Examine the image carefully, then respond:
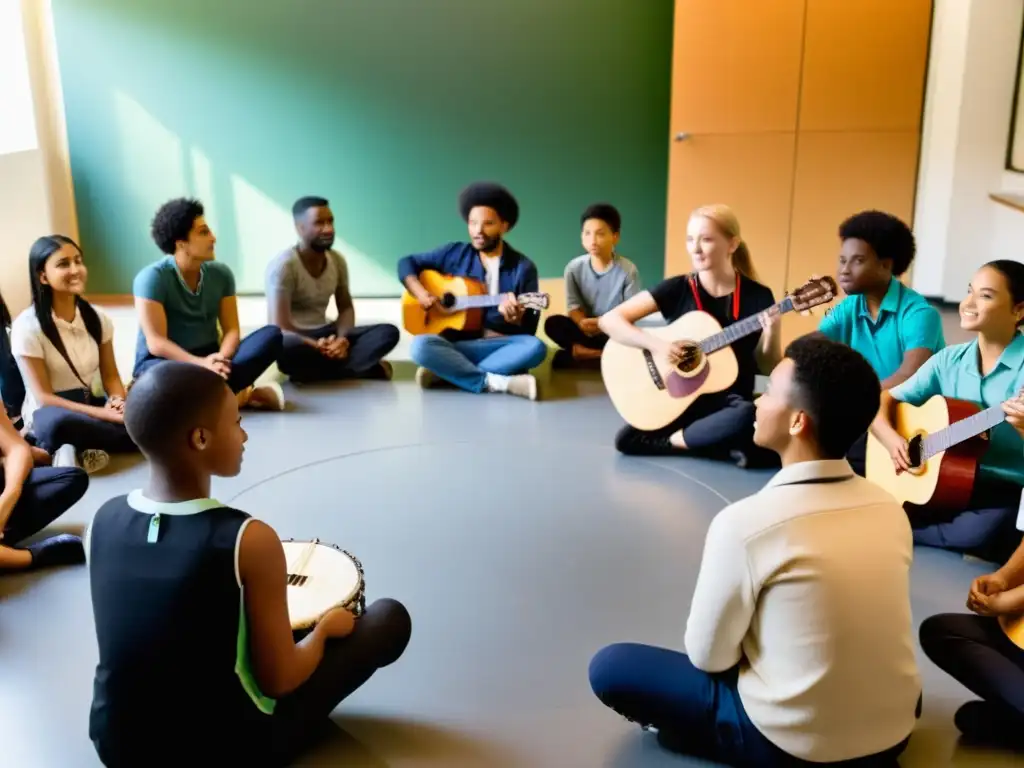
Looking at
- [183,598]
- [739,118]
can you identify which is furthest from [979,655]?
[739,118]

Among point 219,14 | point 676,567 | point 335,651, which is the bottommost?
point 676,567

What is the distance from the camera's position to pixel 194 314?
4215 mm

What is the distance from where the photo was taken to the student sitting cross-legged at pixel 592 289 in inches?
195

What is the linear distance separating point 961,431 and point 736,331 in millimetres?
1044

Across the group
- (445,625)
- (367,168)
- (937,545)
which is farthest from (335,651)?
(367,168)

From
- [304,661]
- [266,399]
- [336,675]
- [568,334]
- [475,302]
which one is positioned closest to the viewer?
[304,661]

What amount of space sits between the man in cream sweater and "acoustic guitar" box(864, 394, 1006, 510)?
1155 millimetres

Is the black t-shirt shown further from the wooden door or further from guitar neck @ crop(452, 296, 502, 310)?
the wooden door

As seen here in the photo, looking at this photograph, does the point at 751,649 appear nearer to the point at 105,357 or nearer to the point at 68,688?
the point at 68,688

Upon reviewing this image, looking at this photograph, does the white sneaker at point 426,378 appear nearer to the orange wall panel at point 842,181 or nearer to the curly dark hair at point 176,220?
the curly dark hair at point 176,220

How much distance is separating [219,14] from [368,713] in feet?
17.3

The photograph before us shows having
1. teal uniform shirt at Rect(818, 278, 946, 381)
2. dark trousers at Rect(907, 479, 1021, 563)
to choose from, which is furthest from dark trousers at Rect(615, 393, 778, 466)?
dark trousers at Rect(907, 479, 1021, 563)

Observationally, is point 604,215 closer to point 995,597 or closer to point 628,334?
point 628,334

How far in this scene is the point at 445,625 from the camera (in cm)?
255
